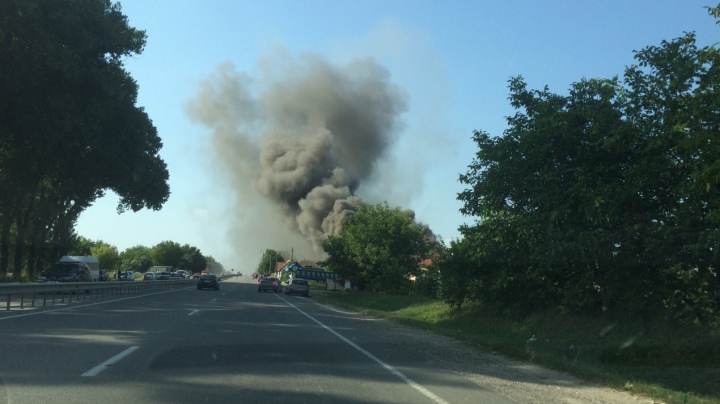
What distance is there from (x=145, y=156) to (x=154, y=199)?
5.08m

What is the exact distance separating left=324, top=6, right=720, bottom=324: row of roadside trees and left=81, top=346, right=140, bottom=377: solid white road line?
8.64 m

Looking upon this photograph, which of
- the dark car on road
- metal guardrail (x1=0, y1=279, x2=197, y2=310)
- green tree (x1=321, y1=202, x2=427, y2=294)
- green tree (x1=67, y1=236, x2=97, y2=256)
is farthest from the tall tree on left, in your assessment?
green tree (x1=67, y1=236, x2=97, y2=256)

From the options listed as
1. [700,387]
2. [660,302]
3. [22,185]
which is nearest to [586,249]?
[660,302]

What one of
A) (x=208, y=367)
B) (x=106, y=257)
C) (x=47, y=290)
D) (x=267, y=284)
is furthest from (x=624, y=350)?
(x=106, y=257)

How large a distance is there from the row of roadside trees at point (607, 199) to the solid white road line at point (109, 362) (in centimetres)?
864

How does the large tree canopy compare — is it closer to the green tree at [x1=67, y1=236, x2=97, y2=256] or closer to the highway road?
the highway road

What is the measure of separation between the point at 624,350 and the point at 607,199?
10.0 ft

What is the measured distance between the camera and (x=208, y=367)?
8680mm

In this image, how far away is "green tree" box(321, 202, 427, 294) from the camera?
142 feet

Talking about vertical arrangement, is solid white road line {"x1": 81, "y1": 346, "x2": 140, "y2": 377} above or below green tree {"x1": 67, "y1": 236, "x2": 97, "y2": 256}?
below

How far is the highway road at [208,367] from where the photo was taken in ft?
22.7

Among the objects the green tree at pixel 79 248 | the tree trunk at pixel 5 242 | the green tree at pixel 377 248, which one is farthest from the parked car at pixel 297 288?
the green tree at pixel 79 248

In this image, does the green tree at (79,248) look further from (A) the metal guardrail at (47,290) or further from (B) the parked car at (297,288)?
(A) the metal guardrail at (47,290)

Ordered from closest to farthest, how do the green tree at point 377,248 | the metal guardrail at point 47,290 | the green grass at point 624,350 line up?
the green grass at point 624,350, the metal guardrail at point 47,290, the green tree at point 377,248
